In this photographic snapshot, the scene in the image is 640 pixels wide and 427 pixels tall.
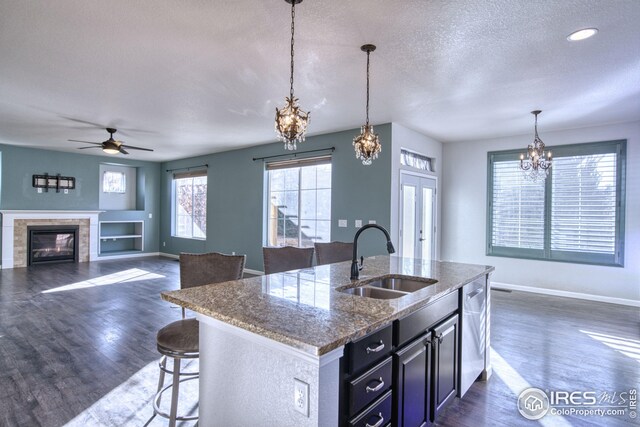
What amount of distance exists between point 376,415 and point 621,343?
3679mm

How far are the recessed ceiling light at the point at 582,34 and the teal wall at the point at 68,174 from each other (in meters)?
10.0

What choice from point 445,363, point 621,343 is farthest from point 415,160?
point 445,363

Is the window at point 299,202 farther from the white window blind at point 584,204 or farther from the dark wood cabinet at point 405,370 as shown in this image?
the dark wood cabinet at point 405,370

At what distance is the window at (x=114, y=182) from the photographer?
9.61m

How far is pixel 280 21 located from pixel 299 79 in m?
1.09

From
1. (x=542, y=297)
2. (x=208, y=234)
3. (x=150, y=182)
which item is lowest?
(x=542, y=297)

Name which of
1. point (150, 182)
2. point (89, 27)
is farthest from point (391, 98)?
point (150, 182)

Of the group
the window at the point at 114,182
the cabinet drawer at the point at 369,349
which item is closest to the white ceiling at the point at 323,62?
the cabinet drawer at the point at 369,349

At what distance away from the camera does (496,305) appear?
5098 millimetres

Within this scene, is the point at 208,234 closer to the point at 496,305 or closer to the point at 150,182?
the point at 150,182

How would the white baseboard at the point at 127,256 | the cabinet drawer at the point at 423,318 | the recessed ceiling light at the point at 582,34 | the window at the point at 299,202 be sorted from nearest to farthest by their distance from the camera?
the cabinet drawer at the point at 423,318, the recessed ceiling light at the point at 582,34, the window at the point at 299,202, the white baseboard at the point at 127,256

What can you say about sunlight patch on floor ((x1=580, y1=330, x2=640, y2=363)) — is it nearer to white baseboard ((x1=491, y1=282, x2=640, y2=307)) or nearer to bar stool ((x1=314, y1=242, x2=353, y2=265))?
white baseboard ((x1=491, y1=282, x2=640, y2=307))

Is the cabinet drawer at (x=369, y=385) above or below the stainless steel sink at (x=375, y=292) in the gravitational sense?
below

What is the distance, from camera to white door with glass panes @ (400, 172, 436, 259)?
224 inches
